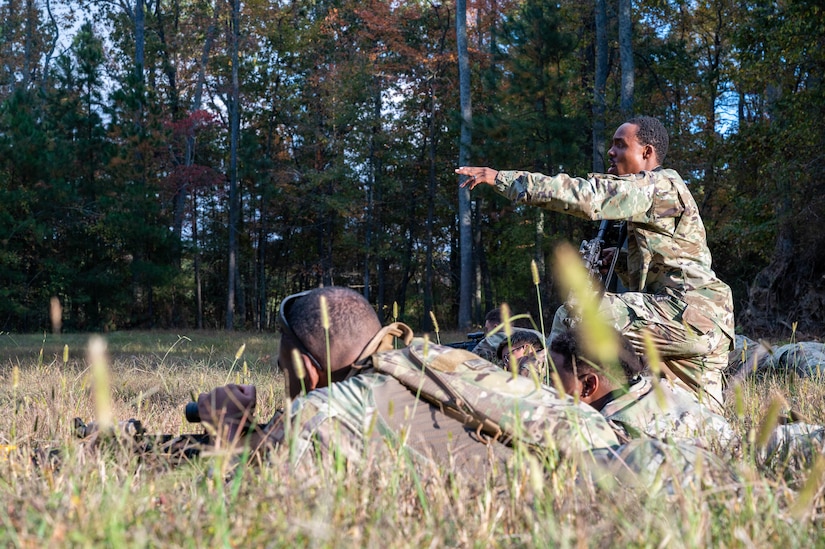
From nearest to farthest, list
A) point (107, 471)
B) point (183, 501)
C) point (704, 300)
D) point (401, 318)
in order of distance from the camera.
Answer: point (183, 501), point (107, 471), point (704, 300), point (401, 318)

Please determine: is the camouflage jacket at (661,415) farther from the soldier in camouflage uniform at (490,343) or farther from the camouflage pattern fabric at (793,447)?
the soldier in camouflage uniform at (490,343)

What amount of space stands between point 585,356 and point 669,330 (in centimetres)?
77

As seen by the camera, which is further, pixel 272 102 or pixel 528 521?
pixel 272 102

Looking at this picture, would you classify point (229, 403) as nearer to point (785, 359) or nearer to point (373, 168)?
point (785, 359)

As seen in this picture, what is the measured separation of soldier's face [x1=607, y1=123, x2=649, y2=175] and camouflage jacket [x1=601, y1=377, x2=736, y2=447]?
144 cm

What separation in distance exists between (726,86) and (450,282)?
13.5m

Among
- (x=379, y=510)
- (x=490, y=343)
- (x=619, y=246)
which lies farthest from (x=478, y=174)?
(x=490, y=343)

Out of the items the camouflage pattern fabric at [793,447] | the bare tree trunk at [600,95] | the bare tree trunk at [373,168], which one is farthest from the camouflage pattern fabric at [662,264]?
the bare tree trunk at [373,168]

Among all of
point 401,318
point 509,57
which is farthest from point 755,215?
point 401,318

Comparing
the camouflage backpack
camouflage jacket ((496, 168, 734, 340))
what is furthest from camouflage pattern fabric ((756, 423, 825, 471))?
camouflage jacket ((496, 168, 734, 340))

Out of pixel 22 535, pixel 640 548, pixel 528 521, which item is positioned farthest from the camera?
pixel 528 521

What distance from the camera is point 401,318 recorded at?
32906 millimetres

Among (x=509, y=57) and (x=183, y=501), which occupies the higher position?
(x=509, y=57)

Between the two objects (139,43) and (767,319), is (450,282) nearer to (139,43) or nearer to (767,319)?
(139,43)
